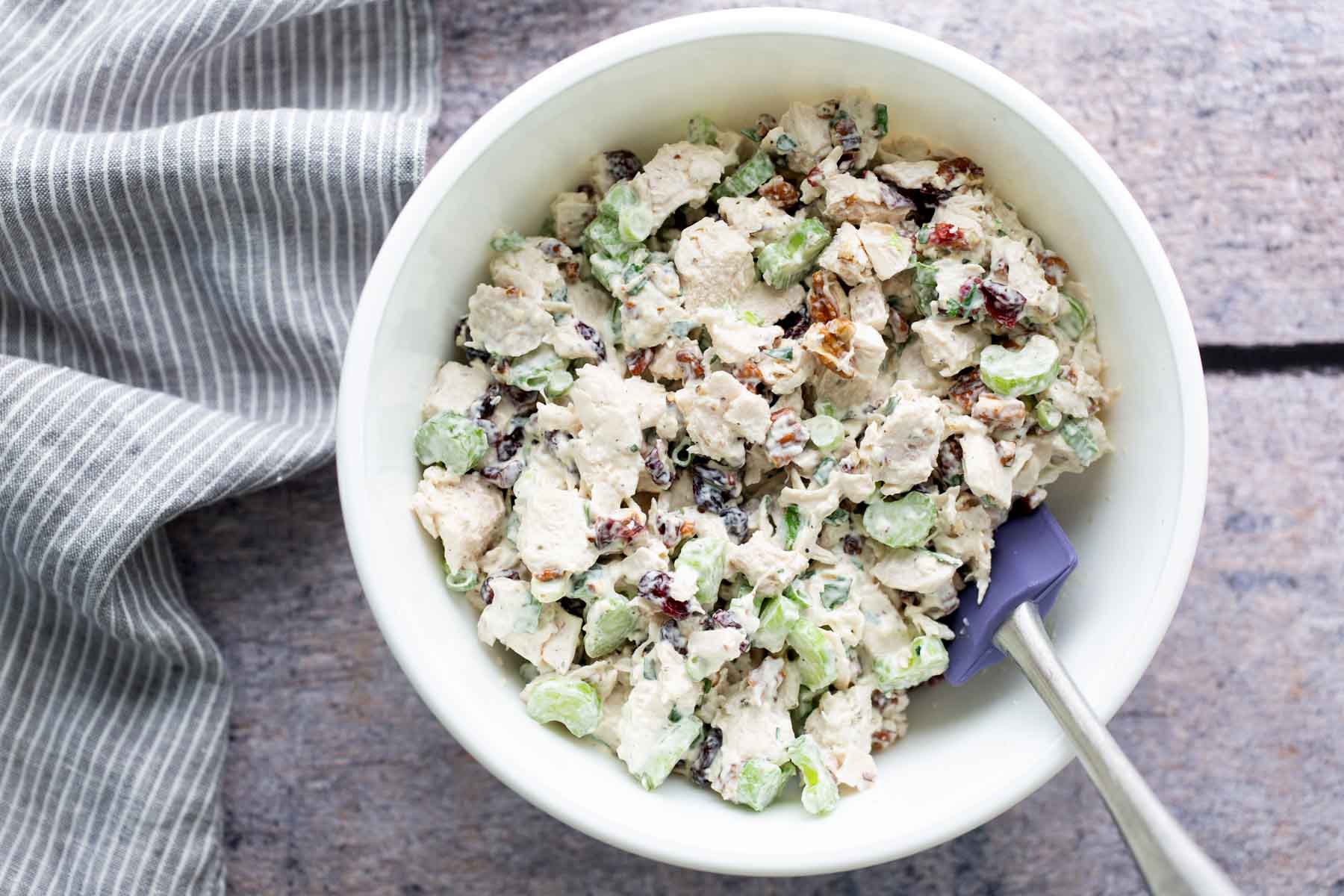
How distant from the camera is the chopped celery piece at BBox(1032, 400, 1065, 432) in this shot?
125cm

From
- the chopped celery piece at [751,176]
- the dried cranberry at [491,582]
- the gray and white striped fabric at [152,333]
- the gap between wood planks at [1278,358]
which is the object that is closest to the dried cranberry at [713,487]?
the dried cranberry at [491,582]

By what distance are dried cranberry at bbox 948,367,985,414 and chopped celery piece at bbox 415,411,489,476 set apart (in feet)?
1.71

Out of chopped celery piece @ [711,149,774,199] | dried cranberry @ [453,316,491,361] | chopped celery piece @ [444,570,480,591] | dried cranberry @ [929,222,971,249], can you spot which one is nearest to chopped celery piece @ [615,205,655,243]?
chopped celery piece @ [711,149,774,199]

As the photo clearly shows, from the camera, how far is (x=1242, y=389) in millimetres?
1615

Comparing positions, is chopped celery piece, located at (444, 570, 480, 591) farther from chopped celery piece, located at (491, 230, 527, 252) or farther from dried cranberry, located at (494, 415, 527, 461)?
chopped celery piece, located at (491, 230, 527, 252)

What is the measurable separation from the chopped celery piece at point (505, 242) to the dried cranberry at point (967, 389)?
1.70 feet

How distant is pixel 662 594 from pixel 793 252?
409mm

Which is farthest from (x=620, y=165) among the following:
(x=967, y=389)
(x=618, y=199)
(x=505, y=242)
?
(x=967, y=389)

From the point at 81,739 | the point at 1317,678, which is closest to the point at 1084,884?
the point at 1317,678

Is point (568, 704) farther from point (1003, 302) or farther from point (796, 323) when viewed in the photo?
point (1003, 302)

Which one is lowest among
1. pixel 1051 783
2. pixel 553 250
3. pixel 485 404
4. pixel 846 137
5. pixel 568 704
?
pixel 1051 783

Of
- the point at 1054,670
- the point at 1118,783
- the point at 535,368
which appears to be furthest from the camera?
the point at 535,368

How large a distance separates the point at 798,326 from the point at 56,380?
37.5 inches

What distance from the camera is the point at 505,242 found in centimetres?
133
